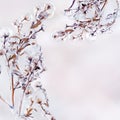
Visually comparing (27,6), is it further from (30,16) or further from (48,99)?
(48,99)

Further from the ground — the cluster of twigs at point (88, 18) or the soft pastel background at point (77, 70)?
the cluster of twigs at point (88, 18)

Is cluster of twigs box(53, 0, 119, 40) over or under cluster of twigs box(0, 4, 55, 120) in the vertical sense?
over

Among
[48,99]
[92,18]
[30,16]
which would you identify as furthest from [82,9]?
[48,99]

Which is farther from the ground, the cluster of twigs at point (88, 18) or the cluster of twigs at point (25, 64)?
the cluster of twigs at point (88, 18)
